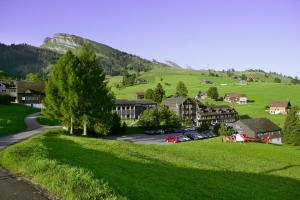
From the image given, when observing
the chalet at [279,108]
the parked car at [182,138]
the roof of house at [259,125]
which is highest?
the chalet at [279,108]

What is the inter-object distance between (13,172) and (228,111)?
426 ft

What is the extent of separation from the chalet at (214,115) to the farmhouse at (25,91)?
61.8 m

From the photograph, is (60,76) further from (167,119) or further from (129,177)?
(167,119)

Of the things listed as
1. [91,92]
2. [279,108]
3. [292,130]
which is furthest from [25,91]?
[279,108]

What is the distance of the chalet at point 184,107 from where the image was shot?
138 metres

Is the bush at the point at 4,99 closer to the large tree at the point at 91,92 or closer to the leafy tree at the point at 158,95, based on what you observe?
the large tree at the point at 91,92

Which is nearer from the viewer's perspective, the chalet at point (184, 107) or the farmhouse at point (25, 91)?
the farmhouse at point (25, 91)

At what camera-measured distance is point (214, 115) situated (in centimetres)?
13925

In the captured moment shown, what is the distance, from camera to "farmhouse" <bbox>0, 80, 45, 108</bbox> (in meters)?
112

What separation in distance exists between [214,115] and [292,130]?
5132cm

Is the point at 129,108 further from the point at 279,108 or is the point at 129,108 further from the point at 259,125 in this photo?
the point at 279,108

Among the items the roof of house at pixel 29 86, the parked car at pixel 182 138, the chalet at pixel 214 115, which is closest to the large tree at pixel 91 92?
the parked car at pixel 182 138

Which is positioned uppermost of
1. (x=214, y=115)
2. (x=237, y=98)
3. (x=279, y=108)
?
(x=237, y=98)

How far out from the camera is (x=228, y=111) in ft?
471
